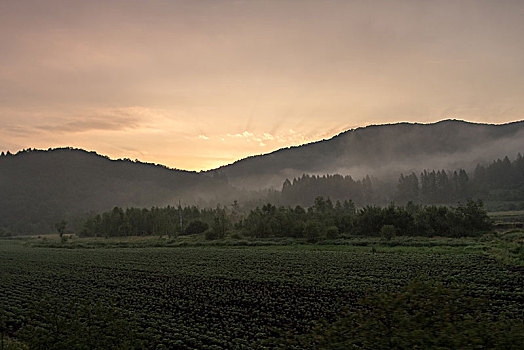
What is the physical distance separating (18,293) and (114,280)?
10851mm

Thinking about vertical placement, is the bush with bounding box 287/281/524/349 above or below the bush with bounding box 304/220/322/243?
above

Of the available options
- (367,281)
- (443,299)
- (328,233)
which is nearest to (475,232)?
(328,233)

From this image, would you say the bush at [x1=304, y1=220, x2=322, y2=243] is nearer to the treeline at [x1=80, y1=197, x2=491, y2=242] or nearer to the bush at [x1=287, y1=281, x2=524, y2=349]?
the treeline at [x1=80, y1=197, x2=491, y2=242]

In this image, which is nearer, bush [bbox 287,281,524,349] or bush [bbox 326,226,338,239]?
bush [bbox 287,281,524,349]

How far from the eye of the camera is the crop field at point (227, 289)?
2775 cm

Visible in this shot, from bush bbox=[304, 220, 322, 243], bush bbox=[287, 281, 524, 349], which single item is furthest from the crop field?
bush bbox=[304, 220, 322, 243]

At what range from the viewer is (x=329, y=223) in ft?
372

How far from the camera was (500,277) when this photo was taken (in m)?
42.8

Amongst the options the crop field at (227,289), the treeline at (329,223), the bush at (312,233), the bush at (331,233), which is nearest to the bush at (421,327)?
the crop field at (227,289)

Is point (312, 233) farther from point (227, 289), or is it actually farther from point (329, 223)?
point (227, 289)

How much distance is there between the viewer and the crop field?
2775cm

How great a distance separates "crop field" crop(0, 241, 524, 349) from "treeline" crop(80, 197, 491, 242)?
27701 millimetres

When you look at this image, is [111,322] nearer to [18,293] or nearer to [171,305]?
[171,305]

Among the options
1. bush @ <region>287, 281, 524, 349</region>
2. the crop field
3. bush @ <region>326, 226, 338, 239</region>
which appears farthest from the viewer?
bush @ <region>326, 226, 338, 239</region>
